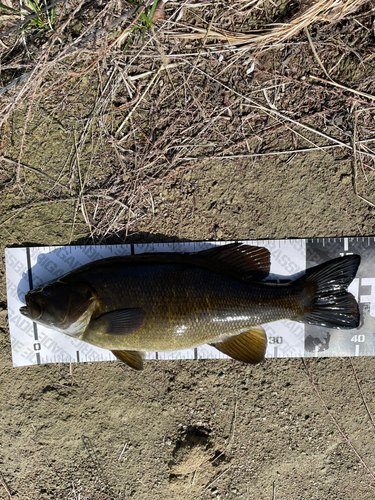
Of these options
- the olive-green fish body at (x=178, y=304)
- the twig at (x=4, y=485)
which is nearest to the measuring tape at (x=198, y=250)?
the olive-green fish body at (x=178, y=304)

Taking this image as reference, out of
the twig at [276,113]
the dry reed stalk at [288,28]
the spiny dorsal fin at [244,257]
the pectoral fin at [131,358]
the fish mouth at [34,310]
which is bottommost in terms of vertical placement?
the pectoral fin at [131,358]

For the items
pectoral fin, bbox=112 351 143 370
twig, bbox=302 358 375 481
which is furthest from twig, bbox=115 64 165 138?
twig, bbox=302 358 375 481

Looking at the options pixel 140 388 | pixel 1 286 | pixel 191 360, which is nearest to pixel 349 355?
pixel 191 360

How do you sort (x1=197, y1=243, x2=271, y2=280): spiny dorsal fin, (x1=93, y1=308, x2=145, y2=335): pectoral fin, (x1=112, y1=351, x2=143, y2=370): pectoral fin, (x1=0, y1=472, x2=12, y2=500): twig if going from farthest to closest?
(x1=0, y1=472, x2=12, y2=500): twig, (x1=197, y1=243, x2=271, y2=280): spiny dorsal fin, (x1=112, y1=351, x2=143, y2=370): pectoral fin, (x1=93, y1=308, x2=145, y2=335): pectoral fin

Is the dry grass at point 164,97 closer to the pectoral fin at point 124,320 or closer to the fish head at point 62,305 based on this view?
the fish head at point 62,305

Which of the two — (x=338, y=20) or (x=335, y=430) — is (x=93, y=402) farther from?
(x=338, y=20)

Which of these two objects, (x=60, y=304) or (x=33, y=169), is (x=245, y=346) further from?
(x=33, y=169)

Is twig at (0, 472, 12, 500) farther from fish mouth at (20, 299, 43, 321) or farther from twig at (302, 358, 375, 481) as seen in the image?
twig at (302, 358, 375, 481)
